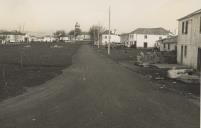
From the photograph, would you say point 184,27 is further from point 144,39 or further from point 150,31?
point 150,31

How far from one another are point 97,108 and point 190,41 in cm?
2111

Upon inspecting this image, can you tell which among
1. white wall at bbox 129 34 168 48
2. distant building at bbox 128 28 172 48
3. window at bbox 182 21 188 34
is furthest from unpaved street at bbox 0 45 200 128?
distant building at bbox 128 28 172 48

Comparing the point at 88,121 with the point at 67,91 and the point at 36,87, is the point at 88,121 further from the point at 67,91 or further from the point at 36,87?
the point at 36,87

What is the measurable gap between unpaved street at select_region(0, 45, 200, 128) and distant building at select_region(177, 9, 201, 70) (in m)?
12.7

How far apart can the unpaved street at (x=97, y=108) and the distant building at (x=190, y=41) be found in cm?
1265

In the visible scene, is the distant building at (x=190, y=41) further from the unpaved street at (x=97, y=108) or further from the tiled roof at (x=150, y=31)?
the tiled roof at (x=150, y=31)

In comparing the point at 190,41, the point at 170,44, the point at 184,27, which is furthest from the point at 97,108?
the point at 170,44

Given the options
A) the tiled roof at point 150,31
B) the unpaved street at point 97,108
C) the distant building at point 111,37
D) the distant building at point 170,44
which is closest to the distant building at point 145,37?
the tiled roof at point 150,31

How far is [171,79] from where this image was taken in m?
22.5

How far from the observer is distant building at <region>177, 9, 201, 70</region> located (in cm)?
2878

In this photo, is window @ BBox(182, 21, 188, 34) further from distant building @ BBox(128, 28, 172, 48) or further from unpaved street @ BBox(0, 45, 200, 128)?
distant building @ BBox(128, 28, 172, 48)

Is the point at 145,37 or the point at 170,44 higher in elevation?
the point at 145,37

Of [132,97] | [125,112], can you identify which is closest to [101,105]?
[125,112]

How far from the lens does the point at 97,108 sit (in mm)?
12195
